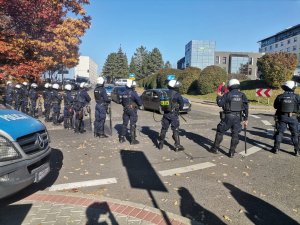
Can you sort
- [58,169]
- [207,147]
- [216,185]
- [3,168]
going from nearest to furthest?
[3,168], [216,185], [58,169], [207,147]

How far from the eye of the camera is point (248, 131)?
11586 millimetres

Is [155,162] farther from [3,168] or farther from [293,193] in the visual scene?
[3,168]

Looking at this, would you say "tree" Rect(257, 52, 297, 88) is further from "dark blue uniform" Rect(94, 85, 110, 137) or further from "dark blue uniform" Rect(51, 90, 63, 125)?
"dark blue uniform" Rect(94, 85, 110, 137)

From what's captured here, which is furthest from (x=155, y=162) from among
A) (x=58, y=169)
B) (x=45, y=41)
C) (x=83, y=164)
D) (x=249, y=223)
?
(x=45, y=41)

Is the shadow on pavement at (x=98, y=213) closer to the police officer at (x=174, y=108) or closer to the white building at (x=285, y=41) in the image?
the police officer at (x=174, y=108)

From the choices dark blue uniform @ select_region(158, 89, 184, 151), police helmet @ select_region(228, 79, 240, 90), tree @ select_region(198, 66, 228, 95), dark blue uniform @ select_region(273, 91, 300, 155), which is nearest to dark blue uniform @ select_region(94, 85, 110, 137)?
dark blue uniform @ select_region(158, 89, 184, 151)

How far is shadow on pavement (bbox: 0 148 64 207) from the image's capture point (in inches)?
189

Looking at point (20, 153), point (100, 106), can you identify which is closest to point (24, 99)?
point (100, 106)

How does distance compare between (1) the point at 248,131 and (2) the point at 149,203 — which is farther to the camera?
(1) the point at 248,131

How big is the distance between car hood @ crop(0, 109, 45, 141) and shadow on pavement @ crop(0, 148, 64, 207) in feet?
3.51

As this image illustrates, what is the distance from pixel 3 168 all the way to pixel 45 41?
71.6 ft

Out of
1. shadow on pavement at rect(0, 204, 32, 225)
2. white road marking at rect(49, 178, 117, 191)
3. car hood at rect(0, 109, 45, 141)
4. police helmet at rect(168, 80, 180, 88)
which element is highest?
police helmet at rect(168, 80, 180, 88)

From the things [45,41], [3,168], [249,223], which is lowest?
[249,223]

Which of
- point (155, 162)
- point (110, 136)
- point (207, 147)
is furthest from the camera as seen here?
point (110, 136)
